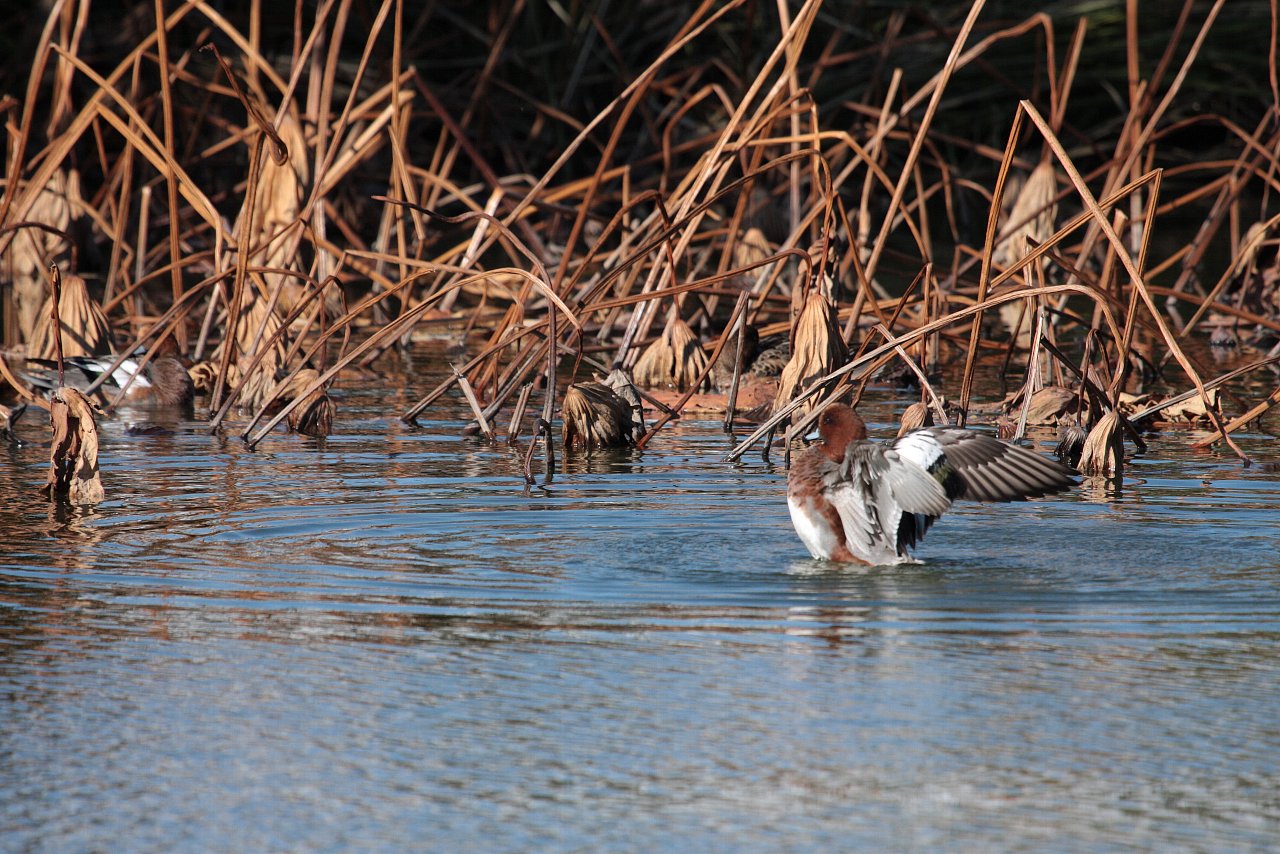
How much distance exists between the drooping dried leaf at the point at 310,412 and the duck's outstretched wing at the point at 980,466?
319 cm

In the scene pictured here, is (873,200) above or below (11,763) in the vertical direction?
above

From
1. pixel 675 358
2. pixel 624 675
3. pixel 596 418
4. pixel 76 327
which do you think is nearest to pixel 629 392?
pixel 596 418

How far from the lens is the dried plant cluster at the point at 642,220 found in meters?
7.49

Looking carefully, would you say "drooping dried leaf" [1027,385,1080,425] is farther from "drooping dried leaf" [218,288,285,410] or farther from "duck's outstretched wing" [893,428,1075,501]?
"drooping dried leaf" [218,288,285,410]

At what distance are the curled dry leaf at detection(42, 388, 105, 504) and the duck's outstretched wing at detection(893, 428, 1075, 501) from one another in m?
2.64

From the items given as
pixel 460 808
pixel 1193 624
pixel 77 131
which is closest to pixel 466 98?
pixel 77 131

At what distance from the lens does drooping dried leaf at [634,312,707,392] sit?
8.60 metres

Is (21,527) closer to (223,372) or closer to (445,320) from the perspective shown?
(223,372)

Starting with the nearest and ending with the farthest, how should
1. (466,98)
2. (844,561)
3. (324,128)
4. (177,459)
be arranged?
(844,561), (177,459), (324,128), (466,98)

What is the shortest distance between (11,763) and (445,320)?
7.44 meters

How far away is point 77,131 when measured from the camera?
860 cm

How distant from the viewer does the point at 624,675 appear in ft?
12.8

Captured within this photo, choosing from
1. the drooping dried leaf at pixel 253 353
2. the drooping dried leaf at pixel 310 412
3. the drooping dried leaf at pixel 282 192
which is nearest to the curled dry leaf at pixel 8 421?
the drooping dried leaf at pixel 253 353

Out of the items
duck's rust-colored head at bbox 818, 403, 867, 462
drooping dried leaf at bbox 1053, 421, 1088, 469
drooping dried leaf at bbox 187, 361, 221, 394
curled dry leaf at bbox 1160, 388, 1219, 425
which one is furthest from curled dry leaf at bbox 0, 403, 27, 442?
curled dry leaf at bbox 1160, 388, 1219, 425
